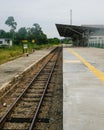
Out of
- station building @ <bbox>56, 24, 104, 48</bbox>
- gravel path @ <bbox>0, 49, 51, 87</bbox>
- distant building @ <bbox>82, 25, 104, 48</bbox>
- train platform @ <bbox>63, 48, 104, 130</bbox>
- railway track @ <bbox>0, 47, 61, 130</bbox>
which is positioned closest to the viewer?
train platform @ <bbox>63, 48, 104, 130</bbox>

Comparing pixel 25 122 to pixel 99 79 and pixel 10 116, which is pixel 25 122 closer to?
pixel 10 116

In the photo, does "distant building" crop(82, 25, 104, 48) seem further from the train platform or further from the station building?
the train platform

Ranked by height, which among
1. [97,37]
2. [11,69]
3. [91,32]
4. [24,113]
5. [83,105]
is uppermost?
[91,32]

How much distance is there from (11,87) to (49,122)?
627cm

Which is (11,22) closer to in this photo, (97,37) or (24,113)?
(97,37)

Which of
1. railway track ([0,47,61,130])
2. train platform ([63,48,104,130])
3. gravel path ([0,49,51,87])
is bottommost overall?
gravel path ([0,49,51,87])

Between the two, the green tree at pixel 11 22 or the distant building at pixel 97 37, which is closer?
the distant building at pixel 97 37

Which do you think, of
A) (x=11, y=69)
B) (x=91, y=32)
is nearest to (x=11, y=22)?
(x=91, y=32)

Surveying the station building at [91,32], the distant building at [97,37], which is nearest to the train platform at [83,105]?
the station building at [91,32]

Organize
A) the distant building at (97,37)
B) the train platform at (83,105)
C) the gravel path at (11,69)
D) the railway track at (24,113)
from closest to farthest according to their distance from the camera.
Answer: the train platform at (83,105) → the railway track at (24,113) → the gravel path at (11,69) → the distant building at (97,37)

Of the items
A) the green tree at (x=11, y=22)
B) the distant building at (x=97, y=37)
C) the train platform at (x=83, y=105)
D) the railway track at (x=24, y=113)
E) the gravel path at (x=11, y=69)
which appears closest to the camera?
the train platform at (x=83, y=105)

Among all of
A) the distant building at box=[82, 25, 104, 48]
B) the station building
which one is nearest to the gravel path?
the station building

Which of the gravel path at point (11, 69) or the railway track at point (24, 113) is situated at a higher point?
the railway track at point (24, 113)

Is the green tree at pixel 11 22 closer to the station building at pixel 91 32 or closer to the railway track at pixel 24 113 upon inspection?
the station building at pixel 91 32
